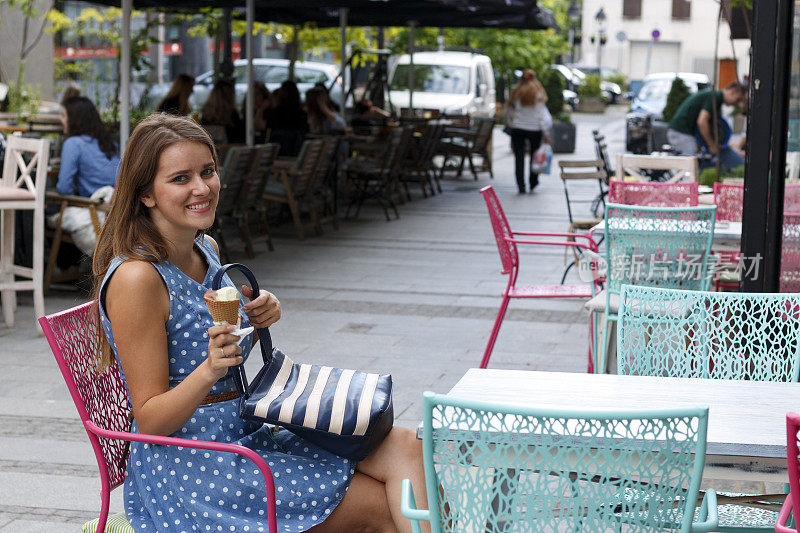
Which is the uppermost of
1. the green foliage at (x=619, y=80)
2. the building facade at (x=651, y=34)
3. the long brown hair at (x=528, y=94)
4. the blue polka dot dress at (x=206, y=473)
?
the building facade at (x=651, y=34)

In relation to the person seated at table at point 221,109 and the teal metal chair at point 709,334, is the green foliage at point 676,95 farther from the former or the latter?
the teal metal chair at point 709,334

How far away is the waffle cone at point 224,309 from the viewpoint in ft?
7.73

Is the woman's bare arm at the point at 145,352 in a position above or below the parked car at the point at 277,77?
below

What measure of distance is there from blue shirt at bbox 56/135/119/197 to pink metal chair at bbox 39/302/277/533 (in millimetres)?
5372

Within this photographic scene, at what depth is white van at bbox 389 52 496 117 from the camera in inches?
821

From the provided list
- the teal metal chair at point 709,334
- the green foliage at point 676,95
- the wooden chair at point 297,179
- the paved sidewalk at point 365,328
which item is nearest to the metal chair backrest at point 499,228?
the paved sidewalk at point 365,328

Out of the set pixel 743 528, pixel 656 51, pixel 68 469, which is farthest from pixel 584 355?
pixel 656 51

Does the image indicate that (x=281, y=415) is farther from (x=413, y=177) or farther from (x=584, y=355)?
(x=413, y=177)

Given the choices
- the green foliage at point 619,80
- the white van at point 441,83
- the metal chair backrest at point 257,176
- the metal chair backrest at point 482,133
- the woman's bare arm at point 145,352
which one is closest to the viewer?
the woman's bare arm at point 145,352

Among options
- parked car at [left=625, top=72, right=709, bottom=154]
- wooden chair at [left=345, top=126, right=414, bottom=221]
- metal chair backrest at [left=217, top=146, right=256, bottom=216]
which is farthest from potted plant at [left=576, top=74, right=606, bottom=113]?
metal chair backrest at [left=217, top=146, right=256, bottom=216]

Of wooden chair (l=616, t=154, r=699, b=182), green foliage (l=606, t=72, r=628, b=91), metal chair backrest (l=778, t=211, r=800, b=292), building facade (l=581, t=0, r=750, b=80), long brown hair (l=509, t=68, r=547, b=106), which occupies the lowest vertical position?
metal chair backrest (l=778, t=211, r=800, b=292)

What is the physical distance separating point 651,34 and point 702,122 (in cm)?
5194

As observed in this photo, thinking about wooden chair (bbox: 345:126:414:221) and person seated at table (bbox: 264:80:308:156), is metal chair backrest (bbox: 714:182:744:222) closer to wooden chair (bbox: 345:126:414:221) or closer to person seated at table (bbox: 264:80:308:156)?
wooden chair (bbox: 345:126:414:221)

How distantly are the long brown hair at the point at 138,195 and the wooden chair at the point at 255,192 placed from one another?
700 centimetres
